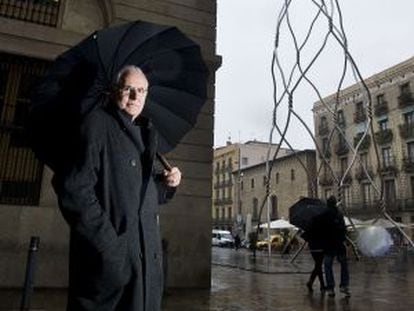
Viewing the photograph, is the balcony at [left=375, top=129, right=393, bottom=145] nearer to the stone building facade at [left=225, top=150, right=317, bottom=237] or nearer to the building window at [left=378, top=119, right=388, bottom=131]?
the building window at [left=378, top=119, right=388, bottom=131]

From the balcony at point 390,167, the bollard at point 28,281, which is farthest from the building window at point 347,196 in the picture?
the bollard at point 28,281

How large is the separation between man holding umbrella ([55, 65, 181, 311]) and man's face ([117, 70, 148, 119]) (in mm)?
13

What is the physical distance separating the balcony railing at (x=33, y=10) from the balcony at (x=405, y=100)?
131 ft

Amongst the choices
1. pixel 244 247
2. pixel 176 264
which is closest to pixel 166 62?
pixel 176 264

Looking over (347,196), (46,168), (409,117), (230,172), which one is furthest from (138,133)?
(230,172)

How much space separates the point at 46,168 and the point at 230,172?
215 ft

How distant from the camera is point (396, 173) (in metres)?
45.0

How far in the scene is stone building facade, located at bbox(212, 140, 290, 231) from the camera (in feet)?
237

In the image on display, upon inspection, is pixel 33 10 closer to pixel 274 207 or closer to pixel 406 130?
pixel 406 130

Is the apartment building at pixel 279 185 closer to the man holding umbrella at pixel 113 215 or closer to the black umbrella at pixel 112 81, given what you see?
the black umbrella at pixel 112 81

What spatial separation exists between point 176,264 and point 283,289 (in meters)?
2.45

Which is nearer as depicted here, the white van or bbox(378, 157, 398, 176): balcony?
bbox(378, 157, 398, 176): balcony

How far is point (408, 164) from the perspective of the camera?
43562mm

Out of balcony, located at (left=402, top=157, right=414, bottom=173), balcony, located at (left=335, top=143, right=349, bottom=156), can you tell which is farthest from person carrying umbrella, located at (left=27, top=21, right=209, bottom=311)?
balcony, located at (left=335, top=143, right=349, bottom=156)
